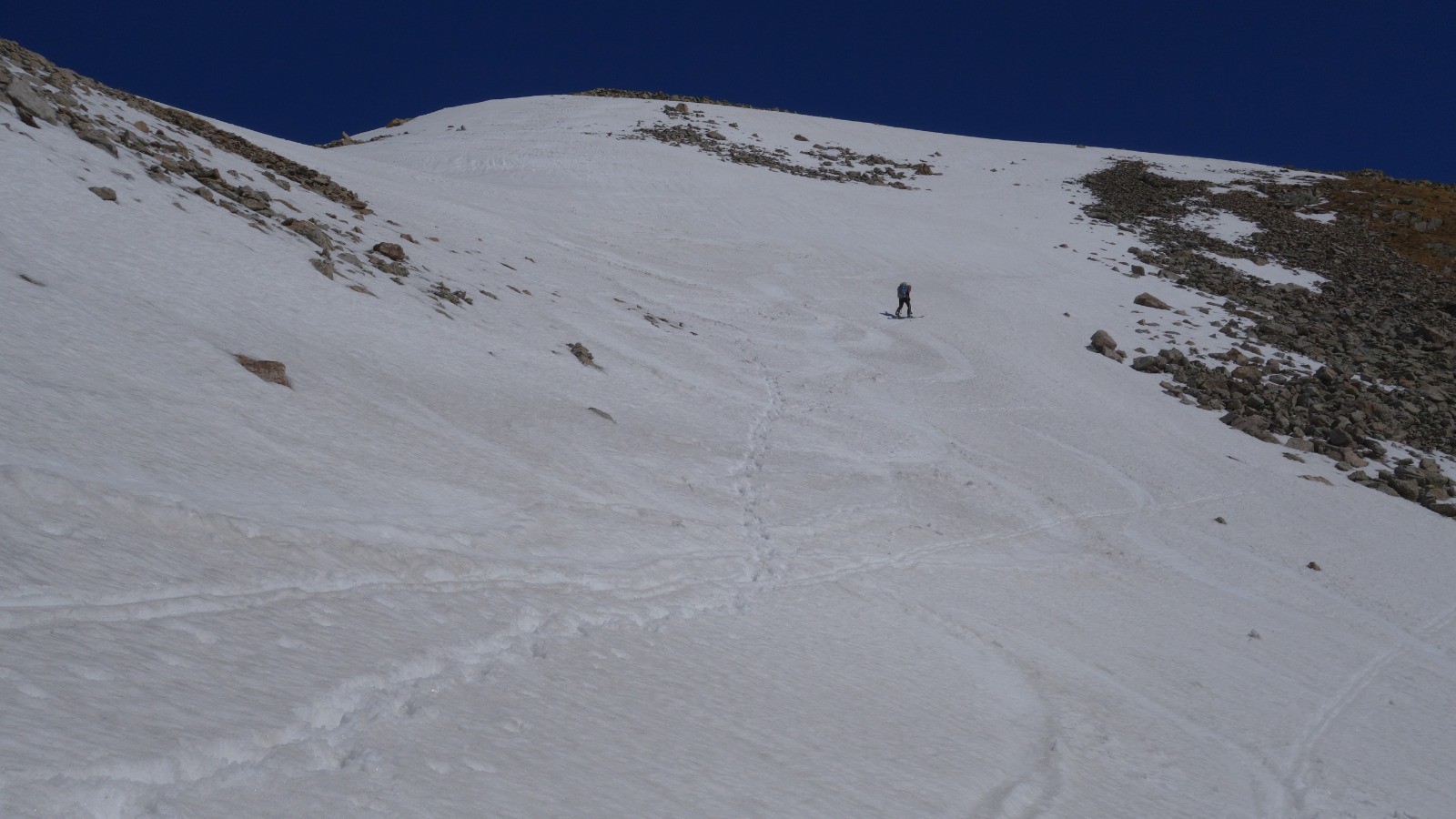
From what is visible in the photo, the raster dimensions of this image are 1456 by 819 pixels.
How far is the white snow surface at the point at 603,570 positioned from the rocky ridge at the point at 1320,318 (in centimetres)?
245

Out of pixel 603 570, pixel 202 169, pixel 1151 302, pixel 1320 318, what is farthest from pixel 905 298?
pixel 603 570

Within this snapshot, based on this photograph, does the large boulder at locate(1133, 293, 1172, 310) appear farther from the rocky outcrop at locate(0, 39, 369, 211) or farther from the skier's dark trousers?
the rocky outcrop at locate(0, 39, 369, 211)

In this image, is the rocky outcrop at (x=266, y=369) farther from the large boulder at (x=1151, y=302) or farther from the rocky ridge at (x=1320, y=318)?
the large boulder at (x=1151, y=302)

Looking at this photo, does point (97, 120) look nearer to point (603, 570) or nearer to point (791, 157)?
point (603, 570)

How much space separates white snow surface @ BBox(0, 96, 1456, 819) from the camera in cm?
398

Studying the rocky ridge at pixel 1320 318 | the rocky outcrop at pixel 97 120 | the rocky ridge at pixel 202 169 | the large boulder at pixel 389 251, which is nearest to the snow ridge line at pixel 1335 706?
the rocky ridge at pixel 1320 318

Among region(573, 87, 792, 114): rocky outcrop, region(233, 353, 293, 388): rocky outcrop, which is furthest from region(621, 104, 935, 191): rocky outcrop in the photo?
region(233, 353, 293, 388): rocky outcrop

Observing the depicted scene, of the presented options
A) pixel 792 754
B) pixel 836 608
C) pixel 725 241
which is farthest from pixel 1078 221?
pixel 792 754

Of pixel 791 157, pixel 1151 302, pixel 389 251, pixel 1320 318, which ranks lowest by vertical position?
pixel 389 251

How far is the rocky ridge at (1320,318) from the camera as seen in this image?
2145cm

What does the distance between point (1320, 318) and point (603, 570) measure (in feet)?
111

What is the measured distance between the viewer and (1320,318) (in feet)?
104

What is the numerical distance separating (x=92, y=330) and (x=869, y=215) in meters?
35.2

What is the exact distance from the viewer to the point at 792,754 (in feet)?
17.0
